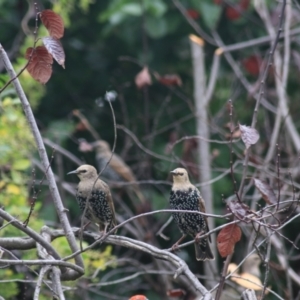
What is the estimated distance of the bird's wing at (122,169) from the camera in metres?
8.33

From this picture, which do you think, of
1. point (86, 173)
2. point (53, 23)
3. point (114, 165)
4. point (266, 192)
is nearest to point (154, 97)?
point (114, 165)

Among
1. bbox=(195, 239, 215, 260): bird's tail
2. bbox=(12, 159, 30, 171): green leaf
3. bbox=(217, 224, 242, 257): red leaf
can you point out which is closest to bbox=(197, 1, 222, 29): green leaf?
bbox=(12, 159, 30, 171): green leaf

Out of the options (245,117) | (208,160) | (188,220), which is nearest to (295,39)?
(245,117)

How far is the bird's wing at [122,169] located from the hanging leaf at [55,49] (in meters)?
4.93

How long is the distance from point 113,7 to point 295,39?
6.03 ft

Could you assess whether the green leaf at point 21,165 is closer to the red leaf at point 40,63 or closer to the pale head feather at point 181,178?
the pale head feather at point 181,178

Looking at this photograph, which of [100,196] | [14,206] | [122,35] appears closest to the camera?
[100,196]

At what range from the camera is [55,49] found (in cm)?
334

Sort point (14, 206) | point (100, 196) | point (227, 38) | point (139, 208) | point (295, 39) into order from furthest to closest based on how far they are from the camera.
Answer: point (227, 38) < point (295, 39) < point (139, 208) < point (14, 206) < point (100, 196)

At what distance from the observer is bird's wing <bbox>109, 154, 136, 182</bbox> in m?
Result: 8.33

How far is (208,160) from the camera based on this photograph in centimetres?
708

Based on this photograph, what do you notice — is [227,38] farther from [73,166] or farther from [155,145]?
[73,166]

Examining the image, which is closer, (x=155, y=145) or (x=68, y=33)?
(x=155, y=145)

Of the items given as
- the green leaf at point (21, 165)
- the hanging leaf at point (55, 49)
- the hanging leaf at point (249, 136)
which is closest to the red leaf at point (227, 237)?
the hanging leaf at point (249, 136)
